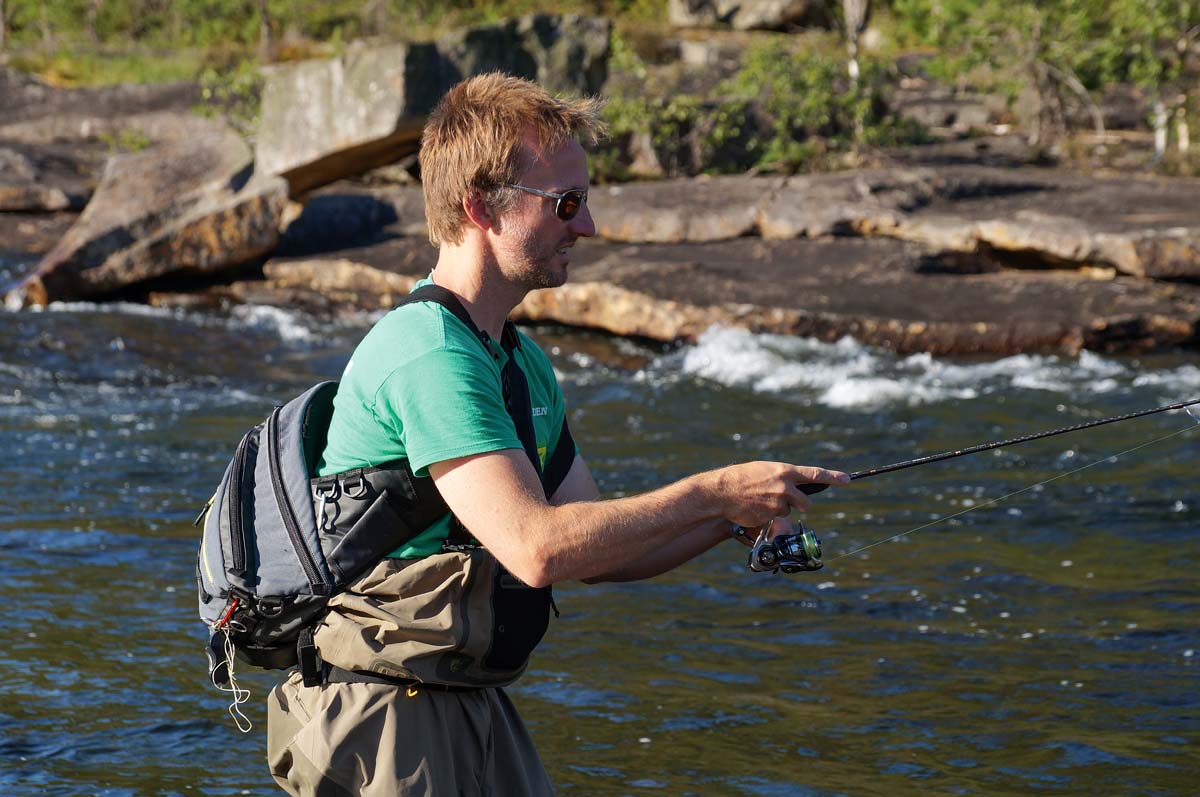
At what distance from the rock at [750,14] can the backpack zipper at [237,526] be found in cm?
2620

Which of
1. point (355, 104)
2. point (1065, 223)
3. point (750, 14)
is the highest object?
point (750, 14)

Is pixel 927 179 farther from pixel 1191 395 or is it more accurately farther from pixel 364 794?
pixel 364 794

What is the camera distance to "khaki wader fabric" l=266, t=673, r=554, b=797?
238 cm

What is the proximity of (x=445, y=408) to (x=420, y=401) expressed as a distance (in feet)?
0.14

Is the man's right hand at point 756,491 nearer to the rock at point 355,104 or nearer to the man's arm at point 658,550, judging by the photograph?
the man's arm at point 658,550

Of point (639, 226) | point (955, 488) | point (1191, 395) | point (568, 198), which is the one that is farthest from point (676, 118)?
point (568, 198)

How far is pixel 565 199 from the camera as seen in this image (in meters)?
2.47

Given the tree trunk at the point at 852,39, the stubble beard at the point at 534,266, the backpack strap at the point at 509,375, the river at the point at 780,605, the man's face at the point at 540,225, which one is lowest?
the river at the point at 780,605

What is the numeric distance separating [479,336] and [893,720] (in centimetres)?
281

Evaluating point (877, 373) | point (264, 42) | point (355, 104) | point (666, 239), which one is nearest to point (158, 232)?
point (355, 104)

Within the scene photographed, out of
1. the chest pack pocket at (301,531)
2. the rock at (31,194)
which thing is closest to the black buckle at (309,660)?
the chest pack pocket at (301,531)

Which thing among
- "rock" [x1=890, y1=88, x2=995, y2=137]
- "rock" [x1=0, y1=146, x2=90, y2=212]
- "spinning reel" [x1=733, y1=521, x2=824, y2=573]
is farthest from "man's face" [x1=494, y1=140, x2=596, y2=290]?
"rock" [x1=890, y1=88, x2=995, y2=137]

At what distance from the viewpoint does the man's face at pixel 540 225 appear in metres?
2.46

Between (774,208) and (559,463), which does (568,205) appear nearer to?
(559,463)
